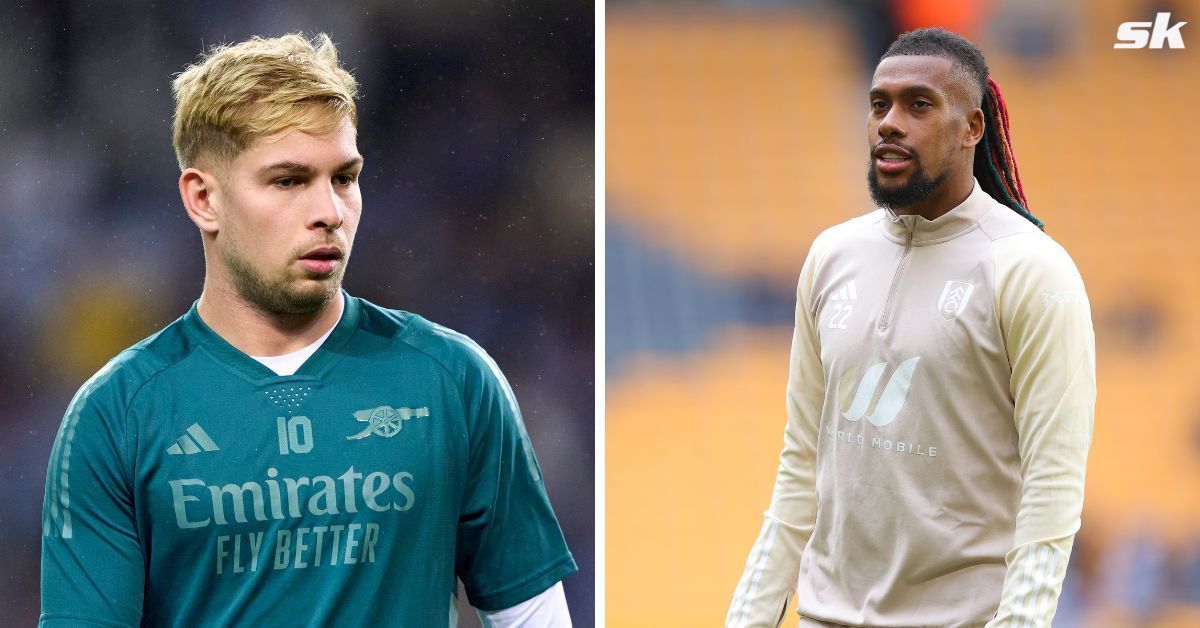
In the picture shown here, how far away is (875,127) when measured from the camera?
244 cm

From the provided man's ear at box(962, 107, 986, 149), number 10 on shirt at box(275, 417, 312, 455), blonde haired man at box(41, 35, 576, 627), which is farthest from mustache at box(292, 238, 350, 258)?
man's ear at box(962, 107, 986, 149)

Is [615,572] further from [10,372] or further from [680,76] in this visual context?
[10,372]

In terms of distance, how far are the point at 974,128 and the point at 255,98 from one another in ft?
3.98

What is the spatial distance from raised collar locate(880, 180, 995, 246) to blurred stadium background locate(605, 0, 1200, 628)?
2476 mm

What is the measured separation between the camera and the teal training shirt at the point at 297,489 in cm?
204

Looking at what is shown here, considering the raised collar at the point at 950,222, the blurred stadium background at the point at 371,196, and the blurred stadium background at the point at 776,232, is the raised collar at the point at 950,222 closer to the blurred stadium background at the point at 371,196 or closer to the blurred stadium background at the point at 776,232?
the blurred stadium background at the point at 371,196

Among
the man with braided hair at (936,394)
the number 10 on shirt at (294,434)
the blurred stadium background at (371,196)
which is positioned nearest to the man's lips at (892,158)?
the man with braided hair at (936,394)

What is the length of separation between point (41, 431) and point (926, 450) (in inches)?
101

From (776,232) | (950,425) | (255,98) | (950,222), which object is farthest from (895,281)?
(776,232)

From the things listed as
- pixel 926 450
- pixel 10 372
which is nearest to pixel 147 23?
pixel 10 372

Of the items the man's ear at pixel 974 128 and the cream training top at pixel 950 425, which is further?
the man's ear at pixel 974 128

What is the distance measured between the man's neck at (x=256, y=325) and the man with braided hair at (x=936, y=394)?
2.98 ft

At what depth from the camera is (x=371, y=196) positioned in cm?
384

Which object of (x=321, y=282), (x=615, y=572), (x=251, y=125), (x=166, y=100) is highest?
(x=166, y=100)
